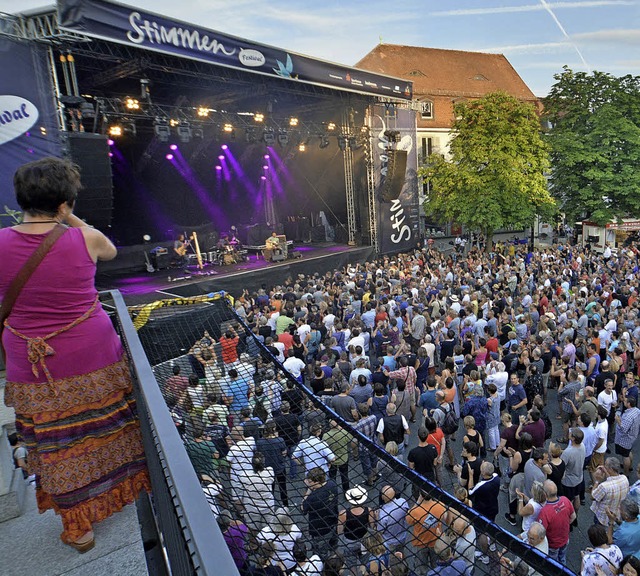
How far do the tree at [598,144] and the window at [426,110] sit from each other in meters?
9.52

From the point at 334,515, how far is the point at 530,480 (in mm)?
2843

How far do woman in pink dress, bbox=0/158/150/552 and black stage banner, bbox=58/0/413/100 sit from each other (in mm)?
9953

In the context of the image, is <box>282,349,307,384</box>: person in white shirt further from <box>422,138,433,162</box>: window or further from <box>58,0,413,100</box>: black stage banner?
<box>422,138,433,162</box>: window

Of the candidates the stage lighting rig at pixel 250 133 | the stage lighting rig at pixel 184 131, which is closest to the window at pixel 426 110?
the stage lighting rig at pixel 250 133

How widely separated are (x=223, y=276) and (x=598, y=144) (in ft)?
64.8

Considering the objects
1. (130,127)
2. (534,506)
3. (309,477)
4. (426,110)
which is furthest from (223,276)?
(426,110)

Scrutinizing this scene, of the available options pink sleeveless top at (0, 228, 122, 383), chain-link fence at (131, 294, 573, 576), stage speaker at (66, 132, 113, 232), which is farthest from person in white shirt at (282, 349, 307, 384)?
stage speaker at (66, 132, 113, 232)

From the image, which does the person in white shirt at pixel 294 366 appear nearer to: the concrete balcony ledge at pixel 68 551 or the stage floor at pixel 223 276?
the concrete balcony ledge at pixel 68 551

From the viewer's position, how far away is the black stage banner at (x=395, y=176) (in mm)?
20641

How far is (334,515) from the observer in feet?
9.86

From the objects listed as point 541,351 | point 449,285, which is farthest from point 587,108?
point 541,351

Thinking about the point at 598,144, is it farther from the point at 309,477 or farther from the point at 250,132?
the point at 309,477

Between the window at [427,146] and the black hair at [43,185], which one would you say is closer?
the black hair at [43,185]

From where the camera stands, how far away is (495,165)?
66.7 ft
